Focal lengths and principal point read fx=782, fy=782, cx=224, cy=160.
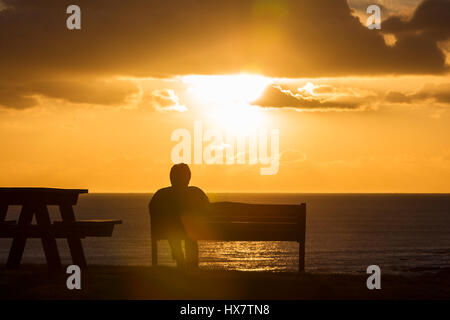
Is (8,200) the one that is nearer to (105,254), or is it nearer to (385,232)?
(105,254)

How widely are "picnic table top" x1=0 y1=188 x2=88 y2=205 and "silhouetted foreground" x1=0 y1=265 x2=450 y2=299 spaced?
128 centimetres

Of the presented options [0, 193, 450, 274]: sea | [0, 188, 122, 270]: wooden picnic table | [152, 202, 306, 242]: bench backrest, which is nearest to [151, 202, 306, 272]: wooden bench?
[152, 202, 306, 242]: bench backrest

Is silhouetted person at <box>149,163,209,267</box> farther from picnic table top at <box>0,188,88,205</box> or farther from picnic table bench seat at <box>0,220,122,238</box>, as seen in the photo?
picnic table top at <box>0,188,88,205</box>

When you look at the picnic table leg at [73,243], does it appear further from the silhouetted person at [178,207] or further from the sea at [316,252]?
the sea at [316,252]

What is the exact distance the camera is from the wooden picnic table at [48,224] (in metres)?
13.6

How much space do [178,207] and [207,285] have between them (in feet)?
4.86

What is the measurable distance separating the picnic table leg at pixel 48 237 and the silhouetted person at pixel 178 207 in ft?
6.87

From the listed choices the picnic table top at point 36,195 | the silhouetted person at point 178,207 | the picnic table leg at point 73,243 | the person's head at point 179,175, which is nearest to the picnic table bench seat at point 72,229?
the picnic table leg at point 73,243

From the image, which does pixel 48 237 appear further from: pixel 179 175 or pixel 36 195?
pixel 179 175

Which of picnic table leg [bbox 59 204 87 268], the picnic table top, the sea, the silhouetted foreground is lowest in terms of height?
the silhouetted foreground

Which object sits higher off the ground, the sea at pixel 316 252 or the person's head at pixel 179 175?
the sea at pixel 316 252

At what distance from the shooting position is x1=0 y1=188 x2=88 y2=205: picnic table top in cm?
1357

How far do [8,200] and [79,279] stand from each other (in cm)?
251
